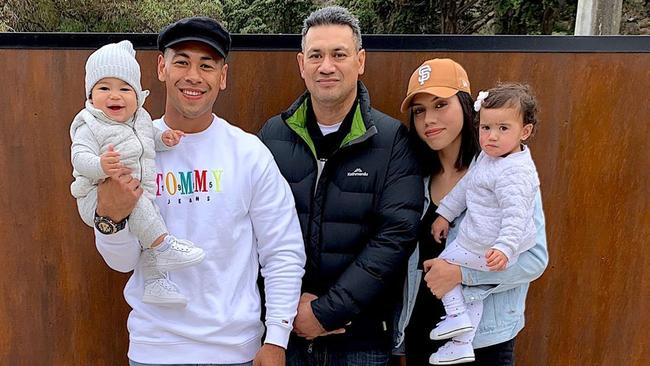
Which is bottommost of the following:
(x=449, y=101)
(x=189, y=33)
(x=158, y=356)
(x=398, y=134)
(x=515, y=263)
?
(x=158, y=356)

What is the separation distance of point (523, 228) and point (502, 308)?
365 mm

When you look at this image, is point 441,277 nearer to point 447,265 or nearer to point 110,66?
point 447,265

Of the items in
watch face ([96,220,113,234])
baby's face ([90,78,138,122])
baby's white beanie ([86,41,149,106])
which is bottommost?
watch face ([96,220,113,234])

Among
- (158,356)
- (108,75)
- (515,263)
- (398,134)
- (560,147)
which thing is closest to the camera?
(108,75)

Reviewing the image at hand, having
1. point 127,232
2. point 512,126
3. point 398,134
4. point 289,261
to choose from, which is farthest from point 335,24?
point 127,232

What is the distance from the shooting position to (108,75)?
159 cm

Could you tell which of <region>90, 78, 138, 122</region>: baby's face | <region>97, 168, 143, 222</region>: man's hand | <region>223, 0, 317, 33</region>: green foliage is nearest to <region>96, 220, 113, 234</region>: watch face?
<region>97, 168, 143, 222</region>: man's hand

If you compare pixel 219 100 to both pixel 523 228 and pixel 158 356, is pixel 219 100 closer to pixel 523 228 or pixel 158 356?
pixel 158 356

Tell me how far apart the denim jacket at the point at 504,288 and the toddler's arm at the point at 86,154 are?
124 centimetres

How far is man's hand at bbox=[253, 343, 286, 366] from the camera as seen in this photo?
1.75 metres

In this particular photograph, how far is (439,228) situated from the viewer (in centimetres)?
195

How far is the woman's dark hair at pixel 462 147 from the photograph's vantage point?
6.52 ft

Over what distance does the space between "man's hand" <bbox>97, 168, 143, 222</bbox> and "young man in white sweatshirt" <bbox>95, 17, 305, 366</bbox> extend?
147 mm

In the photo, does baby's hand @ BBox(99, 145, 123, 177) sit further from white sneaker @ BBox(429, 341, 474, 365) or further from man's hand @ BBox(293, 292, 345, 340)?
white sneaker @ BBox(429, 341, 474, 365)
